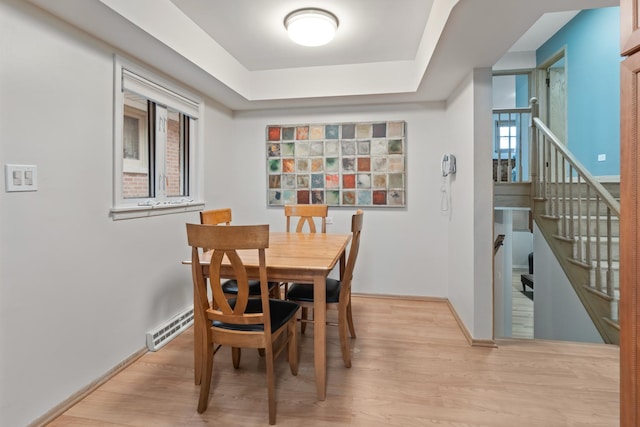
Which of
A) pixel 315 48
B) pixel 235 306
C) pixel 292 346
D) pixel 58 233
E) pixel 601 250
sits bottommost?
pixel 292 346

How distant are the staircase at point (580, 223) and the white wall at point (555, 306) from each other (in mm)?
165

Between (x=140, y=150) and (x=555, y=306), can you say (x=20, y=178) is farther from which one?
(x=555, y=306)

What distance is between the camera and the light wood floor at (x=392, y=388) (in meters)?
1.69

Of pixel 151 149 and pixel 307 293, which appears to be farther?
pixel 151 149

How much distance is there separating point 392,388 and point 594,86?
430 centimetres

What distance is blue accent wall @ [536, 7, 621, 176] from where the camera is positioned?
3553 millimetres

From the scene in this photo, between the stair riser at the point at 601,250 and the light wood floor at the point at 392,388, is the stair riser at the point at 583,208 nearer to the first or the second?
the stair riser at the point at 601,250

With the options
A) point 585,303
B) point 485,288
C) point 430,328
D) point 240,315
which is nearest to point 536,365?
point 485,288

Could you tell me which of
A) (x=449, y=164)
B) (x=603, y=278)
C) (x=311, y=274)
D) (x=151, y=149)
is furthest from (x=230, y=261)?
(x=603, y=278)

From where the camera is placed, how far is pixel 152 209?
8.07 feet

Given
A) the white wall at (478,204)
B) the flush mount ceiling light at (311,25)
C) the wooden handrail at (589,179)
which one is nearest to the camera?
the flush mount ceiling light at (311,25)

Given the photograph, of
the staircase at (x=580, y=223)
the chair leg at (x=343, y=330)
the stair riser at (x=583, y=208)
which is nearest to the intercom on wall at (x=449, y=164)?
the staircase at (x=580, y=223)

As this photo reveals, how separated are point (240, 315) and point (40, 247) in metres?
1.10

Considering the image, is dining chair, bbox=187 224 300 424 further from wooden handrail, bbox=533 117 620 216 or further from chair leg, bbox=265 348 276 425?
wooden handrail, bbox=533 117 620 216
